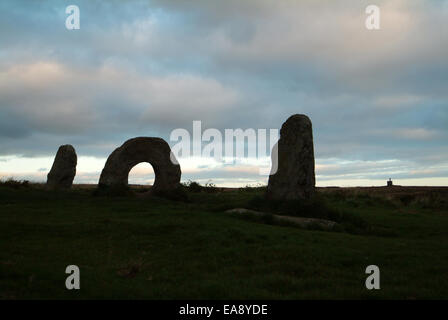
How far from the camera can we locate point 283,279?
9.55m

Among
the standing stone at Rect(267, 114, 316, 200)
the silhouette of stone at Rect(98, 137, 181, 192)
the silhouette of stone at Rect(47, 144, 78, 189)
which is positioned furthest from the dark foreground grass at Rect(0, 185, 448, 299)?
the silhouette of stone at Rect(47, 144, 78, 189)

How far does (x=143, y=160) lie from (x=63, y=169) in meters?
10.0

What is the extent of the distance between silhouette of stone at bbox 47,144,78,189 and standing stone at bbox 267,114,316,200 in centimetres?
2094

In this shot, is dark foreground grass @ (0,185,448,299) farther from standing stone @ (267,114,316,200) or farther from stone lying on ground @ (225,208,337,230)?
standing stone @ (267,114,316,200)

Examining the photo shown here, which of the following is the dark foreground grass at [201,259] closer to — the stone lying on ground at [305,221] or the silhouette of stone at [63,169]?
the stone lying on ground at [305,221]

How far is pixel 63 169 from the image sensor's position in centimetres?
3703

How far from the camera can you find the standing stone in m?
21.7

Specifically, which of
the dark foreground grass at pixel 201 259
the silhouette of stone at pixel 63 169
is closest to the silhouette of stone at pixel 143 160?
the silhouette of stone at pixel 63 169

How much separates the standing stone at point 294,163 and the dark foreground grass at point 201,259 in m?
3.60

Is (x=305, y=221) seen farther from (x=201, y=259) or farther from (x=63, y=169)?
(x=63, y=169)

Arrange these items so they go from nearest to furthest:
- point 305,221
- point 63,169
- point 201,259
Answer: point 201,259 → point 305,221 → point 63,169

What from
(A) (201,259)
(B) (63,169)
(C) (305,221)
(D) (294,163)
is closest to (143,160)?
(B) (63,169)

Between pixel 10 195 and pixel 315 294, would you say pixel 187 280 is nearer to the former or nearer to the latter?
pixel 315 294
